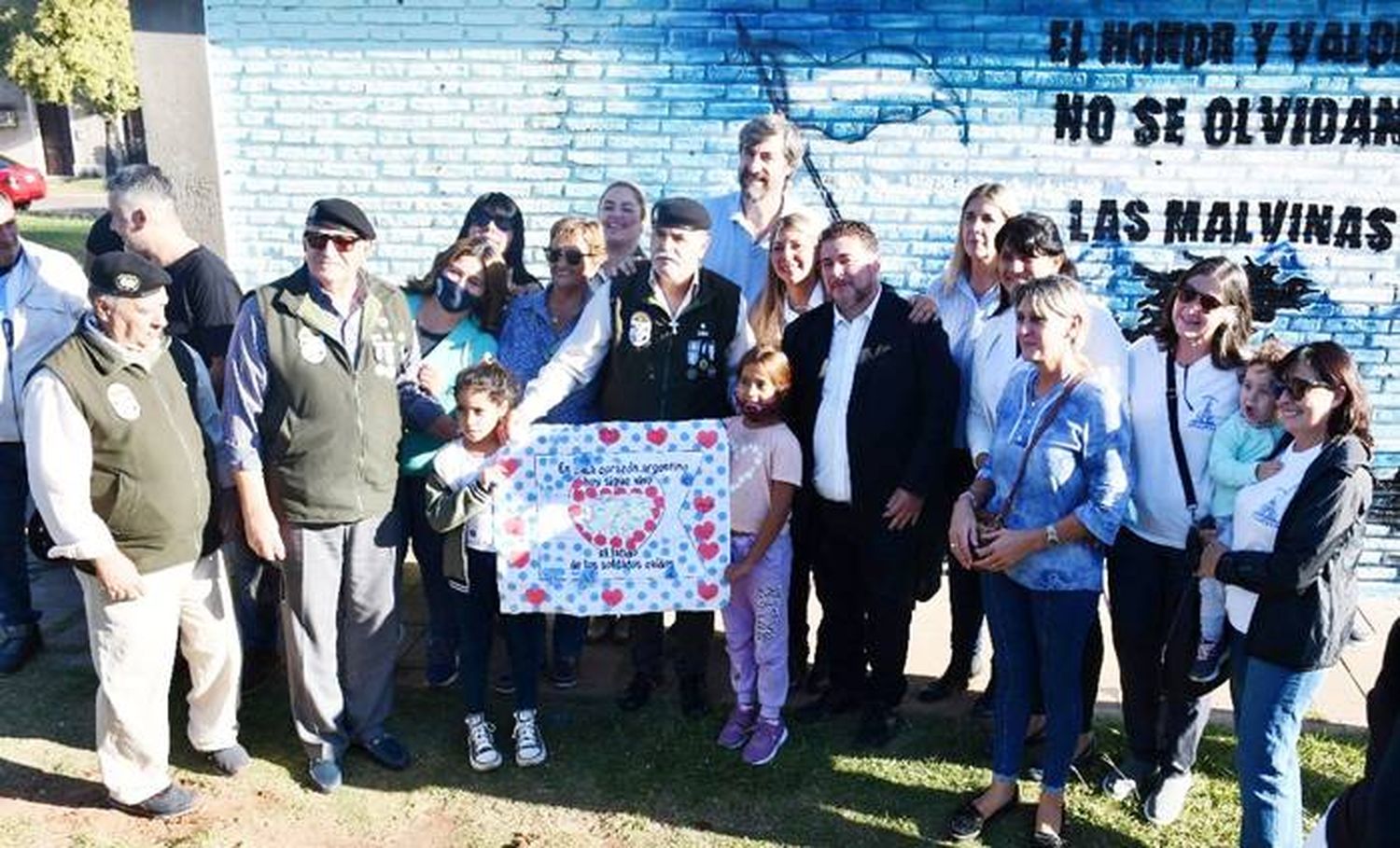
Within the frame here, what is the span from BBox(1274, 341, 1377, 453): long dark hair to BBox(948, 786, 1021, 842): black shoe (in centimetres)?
166

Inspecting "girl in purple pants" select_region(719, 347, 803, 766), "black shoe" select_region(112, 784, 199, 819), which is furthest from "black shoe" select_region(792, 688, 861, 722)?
"black shoe" select_region(112, 784, 199, 819)

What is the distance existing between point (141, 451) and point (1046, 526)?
2973 millimetres

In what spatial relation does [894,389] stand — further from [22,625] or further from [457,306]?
[22,625]

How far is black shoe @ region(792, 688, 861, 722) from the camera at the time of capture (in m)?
4.59

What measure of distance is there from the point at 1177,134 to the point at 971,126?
1046 mm

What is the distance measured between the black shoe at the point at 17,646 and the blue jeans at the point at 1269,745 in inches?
197

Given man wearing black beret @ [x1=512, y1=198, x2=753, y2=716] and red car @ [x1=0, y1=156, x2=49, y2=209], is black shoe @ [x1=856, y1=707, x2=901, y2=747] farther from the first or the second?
red car @ [x1=0, y1=156, x2=49, y2=209]

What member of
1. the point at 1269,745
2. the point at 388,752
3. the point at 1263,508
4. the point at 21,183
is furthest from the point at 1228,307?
the point at 21,183

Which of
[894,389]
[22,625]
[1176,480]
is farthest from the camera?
[22,625]

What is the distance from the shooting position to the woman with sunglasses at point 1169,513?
3.62 m

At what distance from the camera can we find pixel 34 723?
4.58 metres

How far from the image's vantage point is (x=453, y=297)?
4438mm

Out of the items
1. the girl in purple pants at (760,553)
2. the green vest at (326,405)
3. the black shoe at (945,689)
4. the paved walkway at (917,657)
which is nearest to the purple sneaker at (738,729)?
the girl in purple pants at (760,553)

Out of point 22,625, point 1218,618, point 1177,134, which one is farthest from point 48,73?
point 1218,618
